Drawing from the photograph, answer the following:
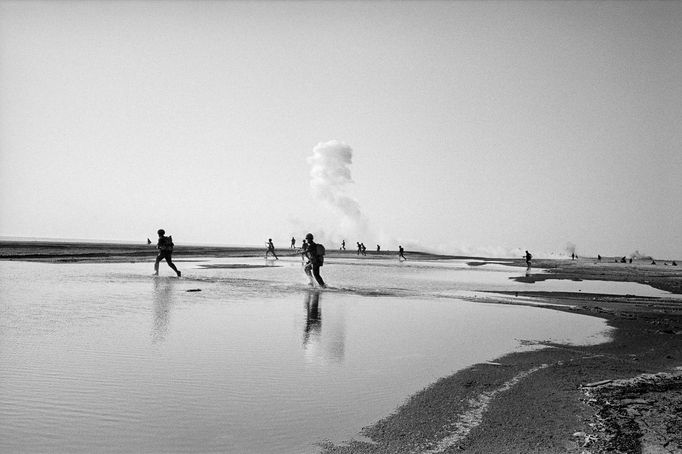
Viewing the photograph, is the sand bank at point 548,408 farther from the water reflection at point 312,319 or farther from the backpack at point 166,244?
the backpack at point 166,244

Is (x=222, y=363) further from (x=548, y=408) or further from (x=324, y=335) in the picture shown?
(x=548, y=408)

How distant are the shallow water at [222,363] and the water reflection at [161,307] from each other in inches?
2.6

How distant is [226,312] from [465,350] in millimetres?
7081

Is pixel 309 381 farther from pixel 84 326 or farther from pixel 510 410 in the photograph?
pixel 84 326


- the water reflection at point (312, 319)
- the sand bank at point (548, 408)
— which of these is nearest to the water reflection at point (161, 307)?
the water reflection at point (312, 319)

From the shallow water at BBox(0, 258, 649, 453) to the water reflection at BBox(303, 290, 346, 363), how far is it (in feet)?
0.09

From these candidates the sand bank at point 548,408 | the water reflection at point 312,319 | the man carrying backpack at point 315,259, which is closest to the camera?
the sand bank at point 548,408

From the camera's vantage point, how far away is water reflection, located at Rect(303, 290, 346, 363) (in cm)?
907

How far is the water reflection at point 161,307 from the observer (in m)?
10.5

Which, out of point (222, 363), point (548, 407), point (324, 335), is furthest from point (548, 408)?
point (324, 335)

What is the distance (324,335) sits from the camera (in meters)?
11.1

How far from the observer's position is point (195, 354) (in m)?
8.75

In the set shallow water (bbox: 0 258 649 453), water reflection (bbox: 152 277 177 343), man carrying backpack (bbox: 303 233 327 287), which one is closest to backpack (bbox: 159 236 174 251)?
water reflection (bbox: 152 277 177 343)

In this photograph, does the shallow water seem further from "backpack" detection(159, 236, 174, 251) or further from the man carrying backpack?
"backpack" detection(159, 236, 174, 251)
